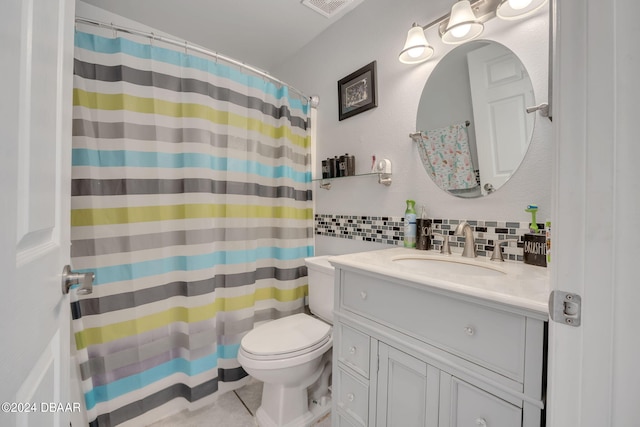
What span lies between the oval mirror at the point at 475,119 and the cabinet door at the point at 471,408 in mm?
802

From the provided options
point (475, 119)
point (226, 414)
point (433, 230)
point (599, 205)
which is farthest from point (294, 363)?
point (475, 119)

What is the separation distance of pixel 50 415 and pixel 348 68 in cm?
205

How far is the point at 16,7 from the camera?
33 centimetres

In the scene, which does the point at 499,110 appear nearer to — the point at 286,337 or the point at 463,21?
the point at 463,21

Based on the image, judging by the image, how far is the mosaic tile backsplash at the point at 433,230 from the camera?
1.03 m

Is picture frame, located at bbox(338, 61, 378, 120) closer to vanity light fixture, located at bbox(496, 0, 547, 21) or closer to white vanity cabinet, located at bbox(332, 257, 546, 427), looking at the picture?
vanity light fixture, located at bbox(496, 0, 547, 21)

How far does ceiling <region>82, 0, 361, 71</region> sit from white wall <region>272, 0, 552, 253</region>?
13cm

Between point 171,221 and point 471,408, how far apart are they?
4.91ft

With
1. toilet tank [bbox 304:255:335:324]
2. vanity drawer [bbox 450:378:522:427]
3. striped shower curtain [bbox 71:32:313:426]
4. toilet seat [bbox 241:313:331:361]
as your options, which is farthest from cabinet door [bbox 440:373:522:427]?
striped shower curtain [bbox 71:32:313:426]

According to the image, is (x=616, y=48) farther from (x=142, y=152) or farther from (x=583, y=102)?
(x=142, y=152)

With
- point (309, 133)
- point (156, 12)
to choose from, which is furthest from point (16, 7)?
point (156, 12)

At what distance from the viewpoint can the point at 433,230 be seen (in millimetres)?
1295

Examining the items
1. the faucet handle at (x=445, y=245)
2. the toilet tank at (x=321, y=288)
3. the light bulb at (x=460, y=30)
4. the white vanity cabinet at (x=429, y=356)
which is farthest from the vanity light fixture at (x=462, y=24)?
the toilet tank at (x=321, y=288)

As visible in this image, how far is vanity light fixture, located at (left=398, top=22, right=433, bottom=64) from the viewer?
4.10 ft
